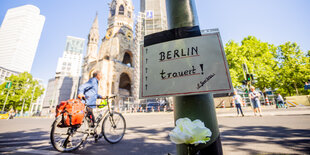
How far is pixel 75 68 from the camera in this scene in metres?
90.1

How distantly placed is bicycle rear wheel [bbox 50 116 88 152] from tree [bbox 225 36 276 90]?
16.0 m

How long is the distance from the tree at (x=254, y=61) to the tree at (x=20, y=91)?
37.4 metres

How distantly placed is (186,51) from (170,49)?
118 millimetres

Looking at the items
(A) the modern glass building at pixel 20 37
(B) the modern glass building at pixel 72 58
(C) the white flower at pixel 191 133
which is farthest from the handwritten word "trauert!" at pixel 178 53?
(A) the modern glass building at pixel 20 37

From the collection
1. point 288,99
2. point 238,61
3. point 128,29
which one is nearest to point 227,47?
point 238,61

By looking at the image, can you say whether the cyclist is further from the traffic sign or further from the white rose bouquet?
the white rose bouquet

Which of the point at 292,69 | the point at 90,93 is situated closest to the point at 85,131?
the point at 90,93

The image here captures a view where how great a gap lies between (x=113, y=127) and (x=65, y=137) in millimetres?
899

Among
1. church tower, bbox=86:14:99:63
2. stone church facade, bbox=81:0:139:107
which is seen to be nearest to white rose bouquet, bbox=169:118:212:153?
stone church facade, bbox=81:0:139:107

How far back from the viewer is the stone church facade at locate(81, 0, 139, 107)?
24547mm

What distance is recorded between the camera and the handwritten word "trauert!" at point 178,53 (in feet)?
3.00

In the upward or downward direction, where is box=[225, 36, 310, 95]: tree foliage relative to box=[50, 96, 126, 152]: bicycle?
upward

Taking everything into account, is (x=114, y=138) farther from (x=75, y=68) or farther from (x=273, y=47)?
(x=75, y=68)

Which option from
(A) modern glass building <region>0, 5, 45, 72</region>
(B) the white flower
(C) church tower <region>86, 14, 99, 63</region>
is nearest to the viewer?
(B) the white flower
